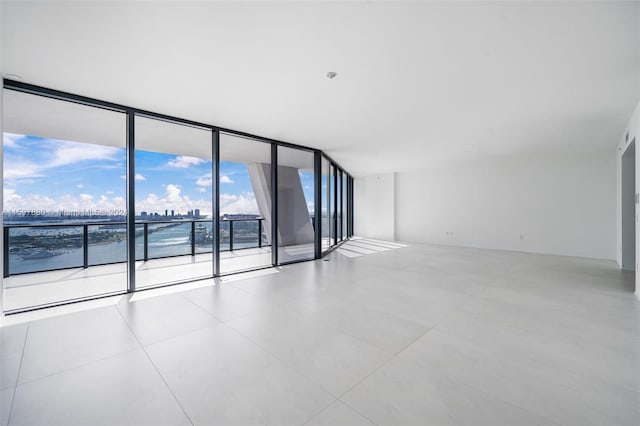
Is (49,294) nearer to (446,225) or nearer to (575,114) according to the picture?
(575,114)

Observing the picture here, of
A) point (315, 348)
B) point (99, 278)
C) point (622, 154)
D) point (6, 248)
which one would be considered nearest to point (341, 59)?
point (315, 348)

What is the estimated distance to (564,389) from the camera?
1814 millimetres

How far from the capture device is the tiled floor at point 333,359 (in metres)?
1.62

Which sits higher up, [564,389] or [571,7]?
[571,7]

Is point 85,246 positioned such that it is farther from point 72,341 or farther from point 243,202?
point 72,341

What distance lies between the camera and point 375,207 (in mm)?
11383

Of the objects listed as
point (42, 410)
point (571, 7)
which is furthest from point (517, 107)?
point (42, 410)

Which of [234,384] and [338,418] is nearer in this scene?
[338,418]

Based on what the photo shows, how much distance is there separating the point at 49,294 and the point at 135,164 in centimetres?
221

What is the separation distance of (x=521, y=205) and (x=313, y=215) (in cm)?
623

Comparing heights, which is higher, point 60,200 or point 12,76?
point 12,76

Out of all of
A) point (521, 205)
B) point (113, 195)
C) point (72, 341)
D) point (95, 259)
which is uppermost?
point (113, 195)

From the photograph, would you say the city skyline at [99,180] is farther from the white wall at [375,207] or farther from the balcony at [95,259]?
the white wall at [375,207]

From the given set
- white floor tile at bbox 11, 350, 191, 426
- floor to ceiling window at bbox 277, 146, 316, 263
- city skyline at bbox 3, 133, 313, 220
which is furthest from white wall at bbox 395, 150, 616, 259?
white floor tile at bbox 11, 350, 191, 426
